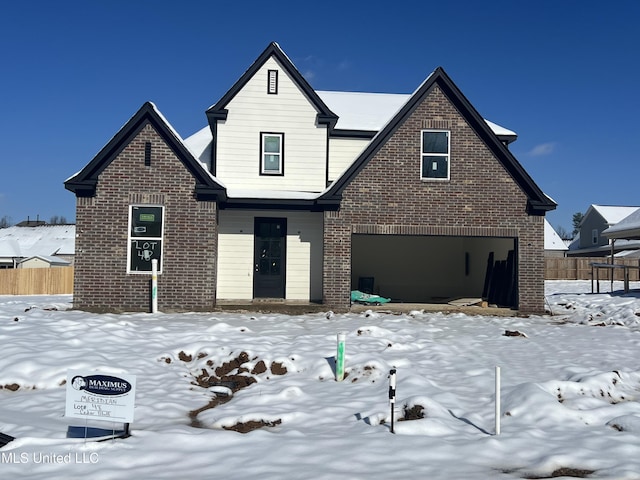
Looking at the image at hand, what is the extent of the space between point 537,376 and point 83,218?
12393 mm

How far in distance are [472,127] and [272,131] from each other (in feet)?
21.6

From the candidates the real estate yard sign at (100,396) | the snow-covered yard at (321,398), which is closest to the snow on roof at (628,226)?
the snow-covered yard at (321,398)

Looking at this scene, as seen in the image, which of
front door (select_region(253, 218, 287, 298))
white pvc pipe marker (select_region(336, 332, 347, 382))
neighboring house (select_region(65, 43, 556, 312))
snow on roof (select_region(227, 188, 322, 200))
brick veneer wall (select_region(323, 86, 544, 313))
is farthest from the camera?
front door (select_region(253, 218, 287, 298))

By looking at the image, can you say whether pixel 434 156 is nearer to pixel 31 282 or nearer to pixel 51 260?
pixel 31 282

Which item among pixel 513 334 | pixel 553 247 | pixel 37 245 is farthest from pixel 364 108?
pixel 37 245

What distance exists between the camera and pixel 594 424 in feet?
24.1

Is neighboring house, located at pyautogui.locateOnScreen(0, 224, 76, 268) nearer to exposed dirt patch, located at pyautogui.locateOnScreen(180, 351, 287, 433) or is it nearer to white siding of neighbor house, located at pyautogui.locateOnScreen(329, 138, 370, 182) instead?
white siding of neighbor house, located at pyautogui.locateOnScreen(329, 138, 370, 182)

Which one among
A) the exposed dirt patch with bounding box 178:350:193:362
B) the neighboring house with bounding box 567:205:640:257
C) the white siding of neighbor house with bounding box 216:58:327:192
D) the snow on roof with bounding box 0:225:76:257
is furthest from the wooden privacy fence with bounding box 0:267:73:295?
the neighboring house with bounding box 567:205:640:257

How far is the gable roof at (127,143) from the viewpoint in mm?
15523

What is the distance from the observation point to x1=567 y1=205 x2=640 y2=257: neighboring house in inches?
2032

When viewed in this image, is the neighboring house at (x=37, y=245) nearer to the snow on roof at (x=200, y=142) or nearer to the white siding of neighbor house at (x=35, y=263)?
the white siding of neighbor house at (x=35, y=263)

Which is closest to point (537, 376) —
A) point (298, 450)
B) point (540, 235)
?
point (298, 450)

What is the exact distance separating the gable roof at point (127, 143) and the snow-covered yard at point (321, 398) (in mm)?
3597

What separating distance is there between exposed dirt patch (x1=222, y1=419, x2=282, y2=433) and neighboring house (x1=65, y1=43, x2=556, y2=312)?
8.62m
